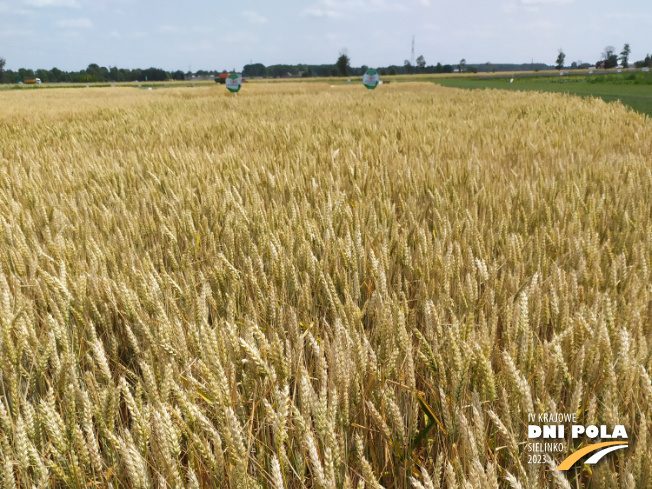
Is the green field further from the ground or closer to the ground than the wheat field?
further from the ground

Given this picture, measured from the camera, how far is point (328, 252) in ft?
4.51

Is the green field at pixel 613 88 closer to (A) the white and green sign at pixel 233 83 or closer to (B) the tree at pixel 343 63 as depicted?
(A) the white and green sign at pixel 233 83

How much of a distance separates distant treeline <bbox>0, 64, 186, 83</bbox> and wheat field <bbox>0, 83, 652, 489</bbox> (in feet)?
314

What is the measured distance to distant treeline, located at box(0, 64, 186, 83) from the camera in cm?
8625

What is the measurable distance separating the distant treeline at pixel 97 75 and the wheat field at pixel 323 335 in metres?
95.8

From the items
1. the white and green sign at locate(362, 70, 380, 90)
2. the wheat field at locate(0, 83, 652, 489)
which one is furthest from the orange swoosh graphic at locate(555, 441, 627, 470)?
the white and green sign at locate(362, 70, 380, 90)

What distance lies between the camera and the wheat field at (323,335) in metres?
0.63

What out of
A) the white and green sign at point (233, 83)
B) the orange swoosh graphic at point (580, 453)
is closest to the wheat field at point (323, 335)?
the orange swoosh graphic at point (580, 453)

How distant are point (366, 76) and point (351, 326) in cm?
1486

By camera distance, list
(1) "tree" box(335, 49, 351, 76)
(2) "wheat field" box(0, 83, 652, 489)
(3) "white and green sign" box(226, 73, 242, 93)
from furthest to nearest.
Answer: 1. (1) "tree" box(335, 49, 351, 76)
2. (3) "white and green sign" box(226, 73, 242, 93)
3. (2) "wheat field" box(0, 83, 652, 489)

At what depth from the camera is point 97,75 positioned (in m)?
94.3

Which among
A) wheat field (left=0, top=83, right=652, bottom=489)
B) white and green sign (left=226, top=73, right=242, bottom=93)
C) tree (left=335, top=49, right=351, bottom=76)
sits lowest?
wheat field (left=0, top=83, right=652, bottom=489)

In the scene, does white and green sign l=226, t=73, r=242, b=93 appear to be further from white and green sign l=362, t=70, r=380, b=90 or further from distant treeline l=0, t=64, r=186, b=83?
distant treeline l=0, t=64, r=186, b=83

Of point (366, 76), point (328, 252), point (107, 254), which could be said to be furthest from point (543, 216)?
point (366, 76)
